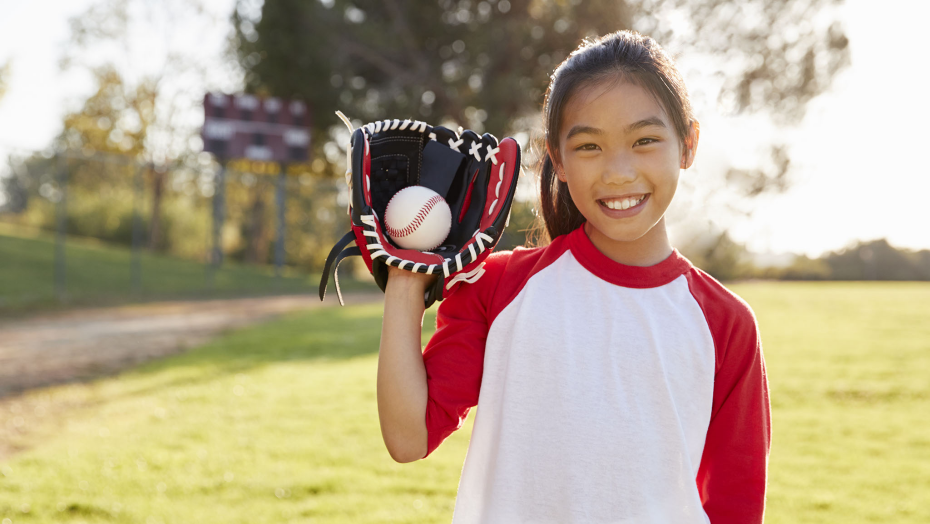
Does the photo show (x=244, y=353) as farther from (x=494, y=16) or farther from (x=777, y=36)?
(x=777, y=36)

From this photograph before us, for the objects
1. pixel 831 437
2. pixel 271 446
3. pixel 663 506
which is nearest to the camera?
pixel 663 506

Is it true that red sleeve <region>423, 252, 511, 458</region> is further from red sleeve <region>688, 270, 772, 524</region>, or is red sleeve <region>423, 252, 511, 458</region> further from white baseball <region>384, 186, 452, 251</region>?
red sleeve <region>688, 270, 772, 524</region>

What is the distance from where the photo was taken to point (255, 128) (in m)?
16.3

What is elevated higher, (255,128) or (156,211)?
(255,128)

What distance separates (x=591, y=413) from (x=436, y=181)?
Answer: 0.59 m

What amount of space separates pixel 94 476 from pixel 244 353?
4125 millimetres

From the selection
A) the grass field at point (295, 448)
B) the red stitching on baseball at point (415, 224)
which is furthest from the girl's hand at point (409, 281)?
the grass field at point (295, 448)

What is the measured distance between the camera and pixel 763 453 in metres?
1.33

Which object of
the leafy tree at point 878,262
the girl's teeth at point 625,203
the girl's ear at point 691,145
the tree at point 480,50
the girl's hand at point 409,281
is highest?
the tree at point 480,50

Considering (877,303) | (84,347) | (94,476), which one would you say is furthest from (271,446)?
(877,303)

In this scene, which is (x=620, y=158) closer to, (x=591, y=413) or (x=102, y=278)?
(x=591, y=413)

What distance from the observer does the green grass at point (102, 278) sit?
38.5ft

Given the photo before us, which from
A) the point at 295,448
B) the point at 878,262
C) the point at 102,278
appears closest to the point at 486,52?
the point at 102,278

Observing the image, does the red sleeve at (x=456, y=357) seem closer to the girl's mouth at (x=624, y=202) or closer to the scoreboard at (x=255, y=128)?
the girl's mouth at (x=624, y=202)
